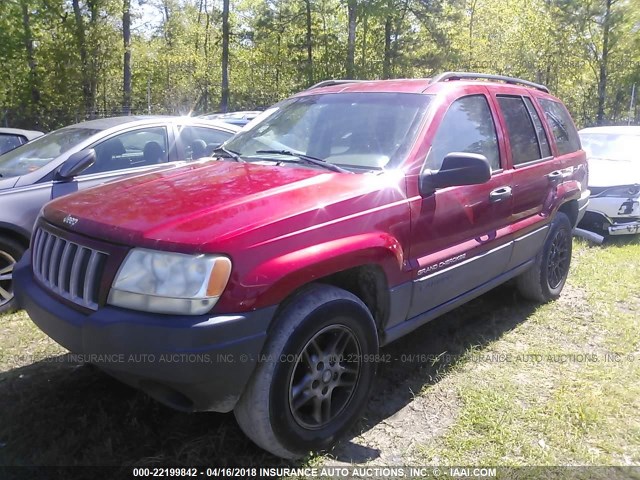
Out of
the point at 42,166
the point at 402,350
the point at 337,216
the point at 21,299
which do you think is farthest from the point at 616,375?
the point at 42,166

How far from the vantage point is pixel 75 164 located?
4430mm

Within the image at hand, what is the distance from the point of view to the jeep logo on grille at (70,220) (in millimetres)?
2544

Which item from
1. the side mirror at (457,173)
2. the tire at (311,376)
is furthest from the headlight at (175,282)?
the side mirror at (457,173)

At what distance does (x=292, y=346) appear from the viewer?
7.75 feet

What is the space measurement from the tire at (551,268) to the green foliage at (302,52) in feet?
69.9

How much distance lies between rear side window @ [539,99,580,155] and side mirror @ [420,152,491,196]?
210cm

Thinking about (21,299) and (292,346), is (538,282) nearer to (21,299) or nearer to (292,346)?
(292,346)

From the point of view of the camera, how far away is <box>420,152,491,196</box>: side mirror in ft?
9.52

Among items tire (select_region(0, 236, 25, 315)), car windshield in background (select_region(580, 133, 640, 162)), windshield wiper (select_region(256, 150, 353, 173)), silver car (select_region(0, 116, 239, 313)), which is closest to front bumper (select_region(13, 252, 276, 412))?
windshield wiper (select_region(256, 150, 353, 173))

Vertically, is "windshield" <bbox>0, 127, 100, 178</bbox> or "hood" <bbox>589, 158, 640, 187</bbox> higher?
"windshield" <bbox>0, 127, 100, 178</bbox>

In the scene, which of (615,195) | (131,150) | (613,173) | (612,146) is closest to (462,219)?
(131,150)

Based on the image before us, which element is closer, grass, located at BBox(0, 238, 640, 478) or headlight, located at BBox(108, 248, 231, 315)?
headlight, located at BBox(108, 248, 231, 315)

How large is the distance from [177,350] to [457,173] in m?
1.79

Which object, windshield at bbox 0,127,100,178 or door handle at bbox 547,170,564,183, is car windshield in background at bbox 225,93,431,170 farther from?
windshield at bbox 0,127,100,178
